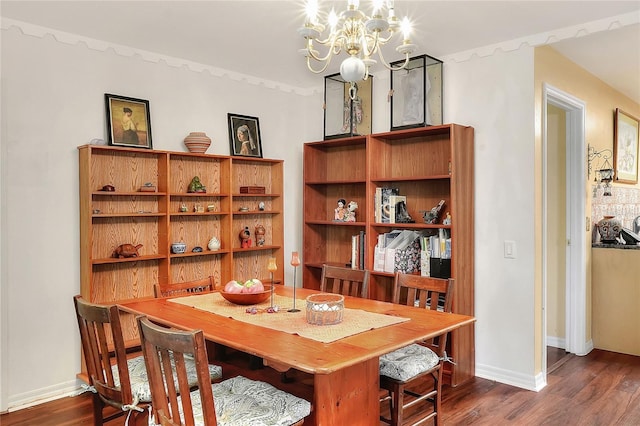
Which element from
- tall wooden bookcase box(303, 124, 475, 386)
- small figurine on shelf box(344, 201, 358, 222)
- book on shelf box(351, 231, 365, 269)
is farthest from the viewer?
small figurine on shelf box(344, 201, 358, 222)

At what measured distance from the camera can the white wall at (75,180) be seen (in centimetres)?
319

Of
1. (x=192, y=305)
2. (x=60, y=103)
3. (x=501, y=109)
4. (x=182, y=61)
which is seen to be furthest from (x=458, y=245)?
(x=60, y=103)

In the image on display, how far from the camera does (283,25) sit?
3289mm

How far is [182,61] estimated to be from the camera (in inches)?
158

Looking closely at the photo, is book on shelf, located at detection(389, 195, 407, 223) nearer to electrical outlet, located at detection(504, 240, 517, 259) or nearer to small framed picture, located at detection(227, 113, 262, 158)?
electrical outlet, located at detection(504, 240, 517, 259)

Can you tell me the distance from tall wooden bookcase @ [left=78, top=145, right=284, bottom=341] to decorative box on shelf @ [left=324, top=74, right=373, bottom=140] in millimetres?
637

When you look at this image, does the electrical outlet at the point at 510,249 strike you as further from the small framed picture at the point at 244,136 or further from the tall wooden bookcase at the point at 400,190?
the small framed picture at the point at 244,136

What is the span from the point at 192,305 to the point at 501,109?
2.56m

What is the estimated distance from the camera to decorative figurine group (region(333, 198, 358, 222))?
432 cm

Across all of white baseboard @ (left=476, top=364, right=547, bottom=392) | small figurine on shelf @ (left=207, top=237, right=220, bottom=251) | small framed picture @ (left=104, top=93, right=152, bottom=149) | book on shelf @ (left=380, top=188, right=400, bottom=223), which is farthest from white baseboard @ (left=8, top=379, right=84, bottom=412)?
white baseboard @ (left=476, top=364, right=547, bottom=392)

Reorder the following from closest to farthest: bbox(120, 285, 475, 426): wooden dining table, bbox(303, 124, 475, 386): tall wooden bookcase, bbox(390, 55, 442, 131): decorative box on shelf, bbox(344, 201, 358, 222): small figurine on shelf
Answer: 1. bbox(120, 285, 475, 426): wooden dining table
2. bbox(303, 124, 475, 386): tall wooden bookcase
3. bbox(390, 55, 442, 131): decorative box on shelf
4. bbox(344, 201, 358, 222): small figurine on shelf

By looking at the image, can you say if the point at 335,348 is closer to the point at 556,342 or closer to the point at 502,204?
the point at 502,204

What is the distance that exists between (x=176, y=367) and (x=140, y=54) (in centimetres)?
287

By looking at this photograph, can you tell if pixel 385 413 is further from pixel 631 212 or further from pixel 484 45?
pixel 631 212
